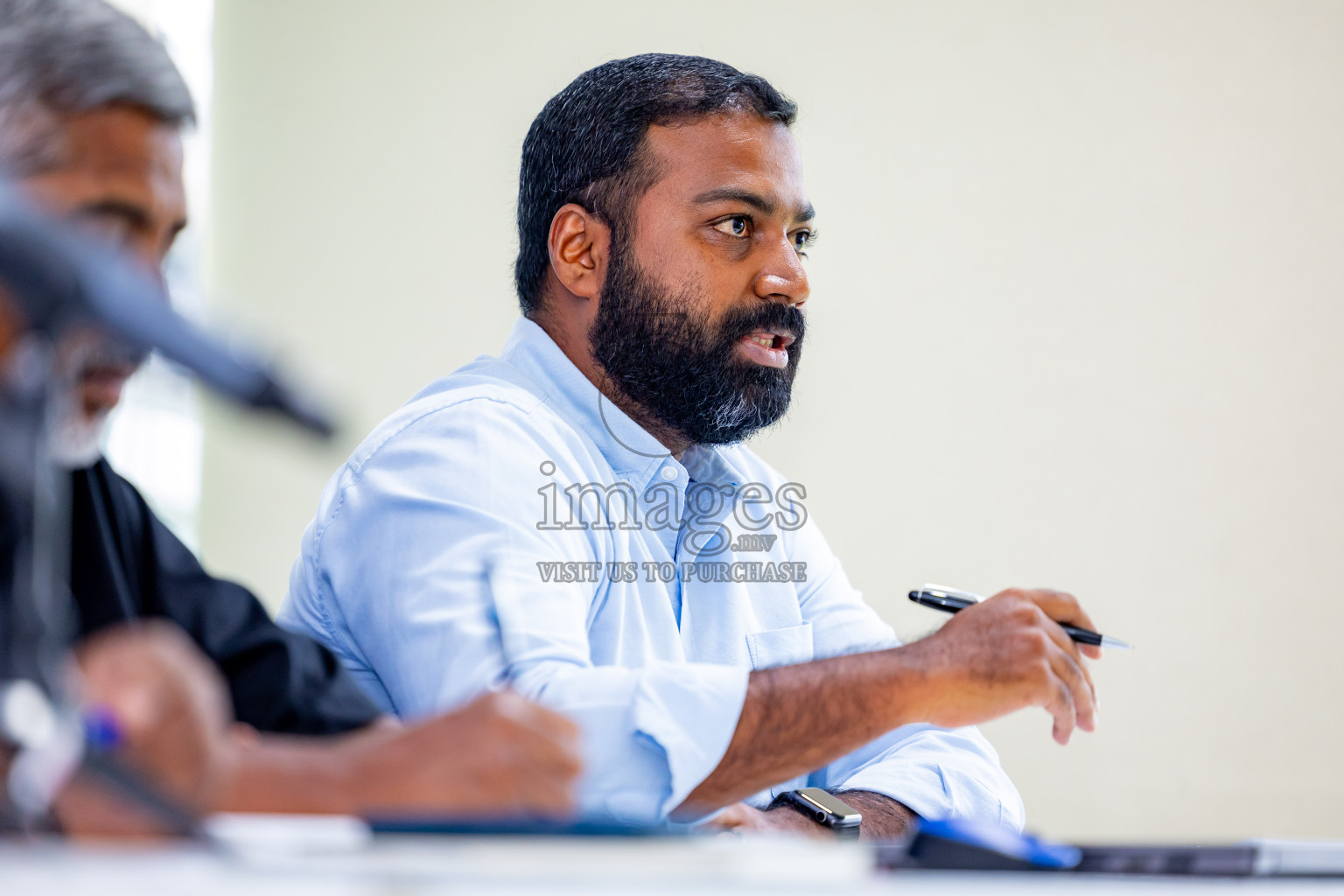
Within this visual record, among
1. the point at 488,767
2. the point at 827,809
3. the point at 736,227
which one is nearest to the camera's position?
the point at 488,767

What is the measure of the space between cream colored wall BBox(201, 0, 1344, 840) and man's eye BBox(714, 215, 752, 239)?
1.50 metres

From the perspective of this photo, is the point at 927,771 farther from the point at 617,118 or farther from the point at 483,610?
the point at 617,118

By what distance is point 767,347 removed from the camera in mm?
1627

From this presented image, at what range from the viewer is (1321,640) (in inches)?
117

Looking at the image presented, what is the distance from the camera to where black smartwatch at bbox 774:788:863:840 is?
1.18 meters

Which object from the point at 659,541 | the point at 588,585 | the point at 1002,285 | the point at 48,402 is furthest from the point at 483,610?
the point at 1002,285

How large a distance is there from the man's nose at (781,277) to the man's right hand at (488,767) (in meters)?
1.04

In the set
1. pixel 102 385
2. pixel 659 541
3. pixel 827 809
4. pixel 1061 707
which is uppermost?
pixel 102 385

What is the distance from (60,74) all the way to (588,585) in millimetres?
732

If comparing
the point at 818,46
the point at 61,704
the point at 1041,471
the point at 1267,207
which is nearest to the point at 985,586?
the point at 1041,471

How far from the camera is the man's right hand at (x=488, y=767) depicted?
62cm

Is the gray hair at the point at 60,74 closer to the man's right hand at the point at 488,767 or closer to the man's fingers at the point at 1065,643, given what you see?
the man's right hand at the point at 488,767

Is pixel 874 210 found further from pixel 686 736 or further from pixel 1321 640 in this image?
pixel 686 736

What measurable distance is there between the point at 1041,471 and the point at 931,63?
1.12 m
